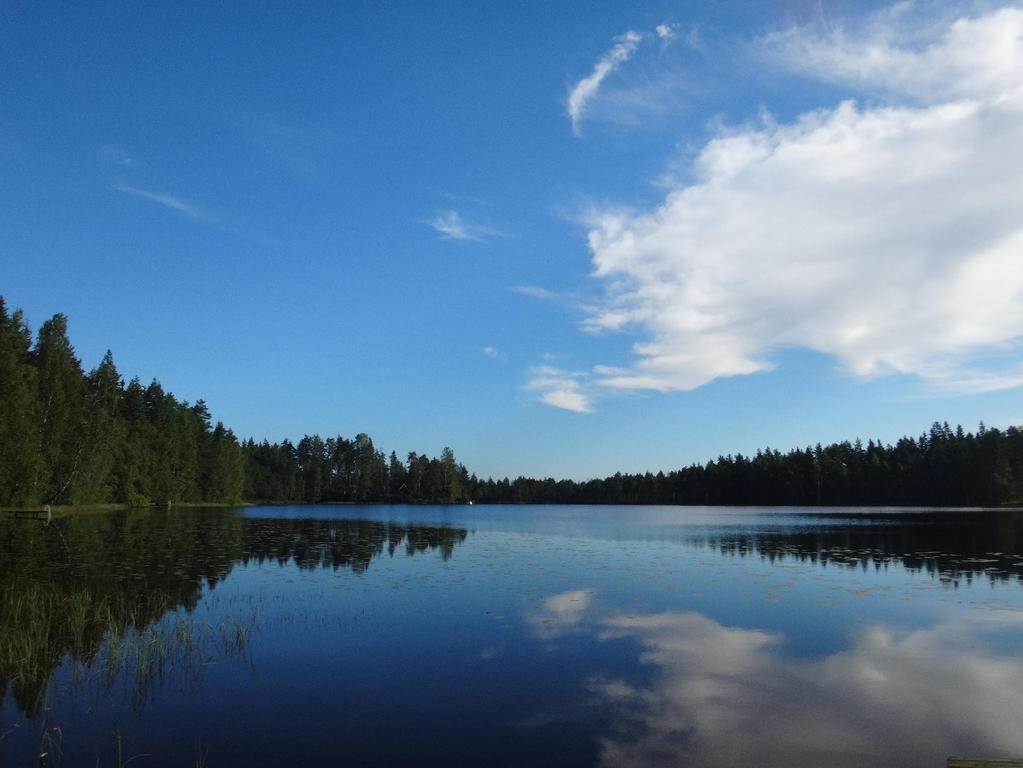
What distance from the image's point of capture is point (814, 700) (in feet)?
42.2

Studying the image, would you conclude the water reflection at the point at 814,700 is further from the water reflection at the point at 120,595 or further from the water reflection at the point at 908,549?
the water reflection at the point at 908,549

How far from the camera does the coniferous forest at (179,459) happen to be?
63.4m

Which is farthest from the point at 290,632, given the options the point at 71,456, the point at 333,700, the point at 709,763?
the point at 71,456

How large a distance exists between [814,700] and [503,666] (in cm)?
662

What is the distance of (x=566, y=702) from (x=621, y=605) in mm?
10785

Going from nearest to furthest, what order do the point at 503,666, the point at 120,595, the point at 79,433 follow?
the point at 503,666 → the point at 120,595 → the point at 79,433

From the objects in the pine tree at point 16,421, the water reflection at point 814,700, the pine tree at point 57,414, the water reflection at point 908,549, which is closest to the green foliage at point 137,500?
the pine tree at point 57,414

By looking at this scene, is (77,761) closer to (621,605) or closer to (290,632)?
(290,632)

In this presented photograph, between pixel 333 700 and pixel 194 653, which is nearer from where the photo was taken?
pixel 333 700

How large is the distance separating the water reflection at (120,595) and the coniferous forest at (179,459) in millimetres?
18034

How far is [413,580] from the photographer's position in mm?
29078

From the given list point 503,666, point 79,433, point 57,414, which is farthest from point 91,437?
point 503,666

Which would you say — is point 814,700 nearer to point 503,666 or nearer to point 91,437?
point 503,666

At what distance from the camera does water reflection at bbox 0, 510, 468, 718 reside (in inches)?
557
